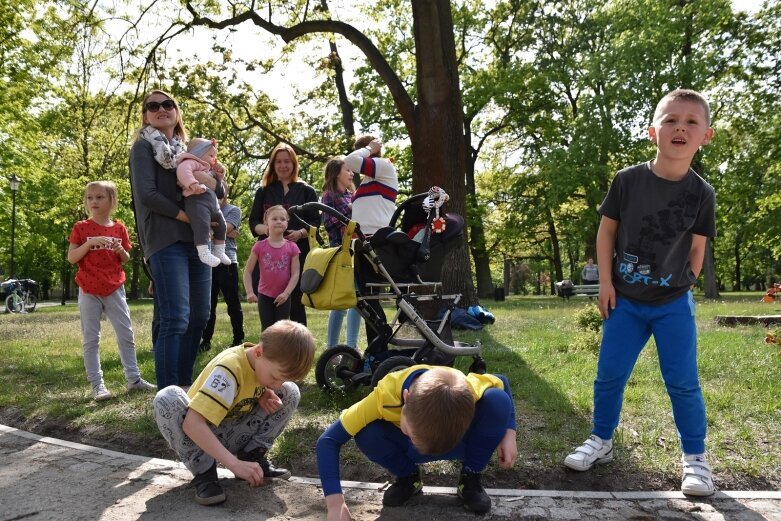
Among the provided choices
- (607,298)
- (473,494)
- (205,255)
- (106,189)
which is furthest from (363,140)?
(473,494)

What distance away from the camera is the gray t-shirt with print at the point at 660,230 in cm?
306

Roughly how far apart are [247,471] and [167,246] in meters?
1.84

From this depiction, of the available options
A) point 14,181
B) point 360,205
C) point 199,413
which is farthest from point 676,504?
point 14,181

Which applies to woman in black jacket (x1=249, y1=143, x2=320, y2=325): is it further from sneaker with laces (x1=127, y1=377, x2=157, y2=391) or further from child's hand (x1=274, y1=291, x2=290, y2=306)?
sneaker with laces (x1=127, y1=377, x2=157, y2=391)

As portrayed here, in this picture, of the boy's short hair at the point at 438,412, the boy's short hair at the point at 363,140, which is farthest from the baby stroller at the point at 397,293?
the boy's short hair at the point at 438,412

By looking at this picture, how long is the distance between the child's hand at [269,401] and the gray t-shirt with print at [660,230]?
1867mm

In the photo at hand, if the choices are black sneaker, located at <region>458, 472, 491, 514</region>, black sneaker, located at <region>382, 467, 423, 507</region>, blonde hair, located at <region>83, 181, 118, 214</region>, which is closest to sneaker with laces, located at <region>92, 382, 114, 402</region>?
blonde hair, located at <region>83, 181, 118, 214</region>

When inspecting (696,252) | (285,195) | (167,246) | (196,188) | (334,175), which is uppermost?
(334,175)

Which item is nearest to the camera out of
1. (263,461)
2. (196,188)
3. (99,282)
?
(263,461)

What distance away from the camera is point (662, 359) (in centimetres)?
310

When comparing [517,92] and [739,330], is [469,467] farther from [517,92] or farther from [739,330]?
[517,92]

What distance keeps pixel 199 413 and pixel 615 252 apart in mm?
2278

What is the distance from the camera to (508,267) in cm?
5034

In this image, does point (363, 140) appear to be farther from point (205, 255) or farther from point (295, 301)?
point (205, 255)
